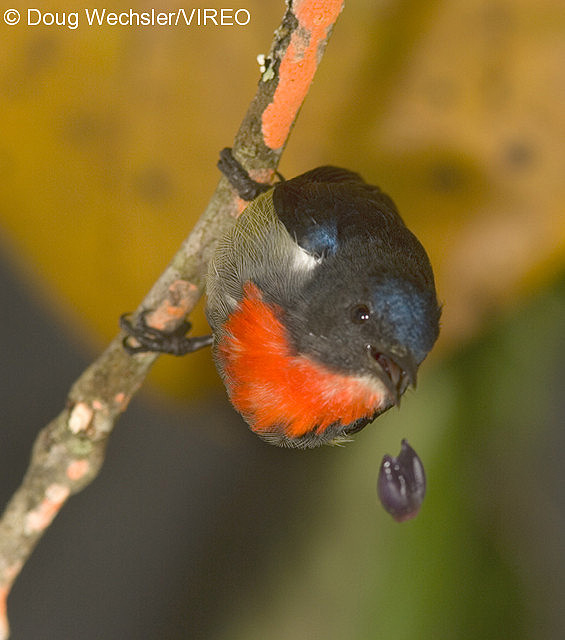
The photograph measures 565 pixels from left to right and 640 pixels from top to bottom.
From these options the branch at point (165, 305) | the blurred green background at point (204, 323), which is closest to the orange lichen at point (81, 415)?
the branch at point (165, 305)

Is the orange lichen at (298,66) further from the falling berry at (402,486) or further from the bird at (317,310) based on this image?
the falling berry at (402,486)

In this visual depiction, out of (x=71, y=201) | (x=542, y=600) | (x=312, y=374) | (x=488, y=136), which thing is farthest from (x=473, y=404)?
(x=71, y=201)

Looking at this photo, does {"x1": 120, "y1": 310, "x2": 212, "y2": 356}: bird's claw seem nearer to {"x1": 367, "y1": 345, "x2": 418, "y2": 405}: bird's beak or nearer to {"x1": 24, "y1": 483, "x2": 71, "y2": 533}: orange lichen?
{"x1": 24, "y1": 483, "x2": 71, "y2": 533}: orange lichen

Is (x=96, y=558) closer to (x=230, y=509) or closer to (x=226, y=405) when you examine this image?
(x=230, y=509)

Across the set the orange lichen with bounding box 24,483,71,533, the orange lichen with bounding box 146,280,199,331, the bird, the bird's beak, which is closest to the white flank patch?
the bird

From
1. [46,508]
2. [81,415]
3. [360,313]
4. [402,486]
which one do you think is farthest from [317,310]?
[46,508]

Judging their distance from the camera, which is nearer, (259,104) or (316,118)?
(259,104)
